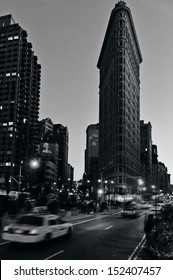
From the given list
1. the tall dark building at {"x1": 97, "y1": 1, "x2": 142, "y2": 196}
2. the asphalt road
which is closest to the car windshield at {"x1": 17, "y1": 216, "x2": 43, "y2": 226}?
the asphalt road

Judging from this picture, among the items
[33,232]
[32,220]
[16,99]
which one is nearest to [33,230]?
[33,232]

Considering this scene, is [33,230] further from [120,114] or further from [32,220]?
[120,114]

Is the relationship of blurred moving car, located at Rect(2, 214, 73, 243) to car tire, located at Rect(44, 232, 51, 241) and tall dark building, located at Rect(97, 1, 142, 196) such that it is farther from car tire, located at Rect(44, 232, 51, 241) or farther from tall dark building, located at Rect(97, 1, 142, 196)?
tall dark building, located at Rect(97, 1, 142, 196)

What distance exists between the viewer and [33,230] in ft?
→ 48.5

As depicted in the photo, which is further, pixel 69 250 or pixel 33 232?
pixel 33 232

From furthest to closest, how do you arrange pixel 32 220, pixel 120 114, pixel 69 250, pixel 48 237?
1. pixel 120 114
2. pixel 32 220
3. pixel 48 237
4. pixel 69 250

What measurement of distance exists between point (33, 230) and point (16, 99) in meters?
153

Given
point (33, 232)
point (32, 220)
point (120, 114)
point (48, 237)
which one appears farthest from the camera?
point (120, 114)

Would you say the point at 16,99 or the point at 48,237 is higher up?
the point at 16,99

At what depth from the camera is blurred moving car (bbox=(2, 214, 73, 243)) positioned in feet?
48.0

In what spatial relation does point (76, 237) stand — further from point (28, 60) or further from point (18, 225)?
point (28, 60)

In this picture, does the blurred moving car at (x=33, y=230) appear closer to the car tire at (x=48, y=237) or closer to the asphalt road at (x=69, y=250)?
the car tire at (x=48, y=237)
